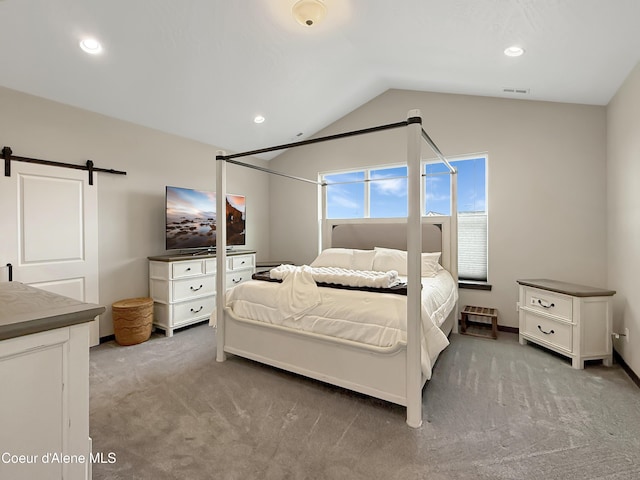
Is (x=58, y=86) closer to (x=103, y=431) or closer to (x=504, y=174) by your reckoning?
(x=103, y=431)

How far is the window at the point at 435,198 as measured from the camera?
404 cm

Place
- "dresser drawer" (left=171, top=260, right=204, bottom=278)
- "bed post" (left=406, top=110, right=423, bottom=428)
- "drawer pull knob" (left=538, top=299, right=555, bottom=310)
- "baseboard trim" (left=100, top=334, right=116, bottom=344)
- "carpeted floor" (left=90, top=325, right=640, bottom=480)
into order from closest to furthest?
1. "carpeted floor" (left=90, top=325, right=640, bottom=480)
2. "bed post" (left=406, top=110, right=423, bottom=428)
3. "drawer pull knob" (left=538, top=299, right=555, bottom=310)
4. "baseboard trim" (left=100, top=334, right=116, bottom=344)
5. "dresser drawer" (left=171, top=260, right=204, bottom=278)

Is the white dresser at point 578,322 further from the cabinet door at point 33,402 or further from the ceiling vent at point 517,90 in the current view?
the cabinet door at point 33,402

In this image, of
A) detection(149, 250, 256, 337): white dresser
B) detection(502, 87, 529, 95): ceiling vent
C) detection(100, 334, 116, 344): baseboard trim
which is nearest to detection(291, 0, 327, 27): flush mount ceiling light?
detection(502, 87, 529, 95): ceiling vent

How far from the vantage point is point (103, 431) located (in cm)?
190

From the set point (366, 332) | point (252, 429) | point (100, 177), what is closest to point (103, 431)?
point (252, 429)

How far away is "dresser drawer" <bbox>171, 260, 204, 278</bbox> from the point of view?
12.0 ft

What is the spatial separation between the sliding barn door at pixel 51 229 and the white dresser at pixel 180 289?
2.01ft

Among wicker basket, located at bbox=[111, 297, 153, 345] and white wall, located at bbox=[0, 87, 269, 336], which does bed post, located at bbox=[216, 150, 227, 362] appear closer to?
wicker basket, located at bbox=[111, 297, 153, 345]

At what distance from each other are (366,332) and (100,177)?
131 inches

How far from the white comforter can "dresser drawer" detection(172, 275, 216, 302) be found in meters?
1.14

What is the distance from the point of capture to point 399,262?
3.65 m

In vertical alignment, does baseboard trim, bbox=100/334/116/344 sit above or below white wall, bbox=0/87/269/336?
below

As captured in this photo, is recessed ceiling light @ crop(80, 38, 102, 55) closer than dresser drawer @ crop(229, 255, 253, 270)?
Yes
